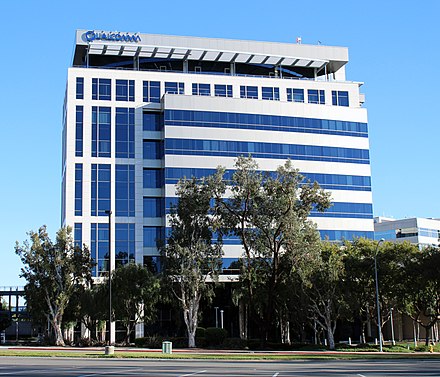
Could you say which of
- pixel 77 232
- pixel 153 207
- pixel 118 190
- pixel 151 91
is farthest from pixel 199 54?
pixel 77 232

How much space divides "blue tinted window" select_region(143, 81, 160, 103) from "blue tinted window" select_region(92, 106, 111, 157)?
5.33m

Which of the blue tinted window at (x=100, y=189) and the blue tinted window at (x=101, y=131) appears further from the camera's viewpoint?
the blue tinted window at (x=101, y=131)

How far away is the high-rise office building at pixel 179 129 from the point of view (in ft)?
258

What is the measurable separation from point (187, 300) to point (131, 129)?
27147 mm

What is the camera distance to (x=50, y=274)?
217ft

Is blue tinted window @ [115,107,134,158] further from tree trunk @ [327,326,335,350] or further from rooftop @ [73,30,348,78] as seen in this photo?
tree trunk @ [327,326,335,350]

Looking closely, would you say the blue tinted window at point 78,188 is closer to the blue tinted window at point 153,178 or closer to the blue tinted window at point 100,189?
the blue tinted window at point 100,189

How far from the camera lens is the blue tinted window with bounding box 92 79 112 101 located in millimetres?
81688

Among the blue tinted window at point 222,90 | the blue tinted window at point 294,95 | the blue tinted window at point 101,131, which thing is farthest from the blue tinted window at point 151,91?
the blue tinted window at point 294,95

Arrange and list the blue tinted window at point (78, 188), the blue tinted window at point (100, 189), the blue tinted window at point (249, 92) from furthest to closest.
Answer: the blue tinted window at point (249, 92)
the blue tinted window at point (100, 189)
the blue tinted window at point (78, 188)

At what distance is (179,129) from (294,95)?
58.7 feet

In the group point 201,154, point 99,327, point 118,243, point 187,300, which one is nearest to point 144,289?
point 187,300

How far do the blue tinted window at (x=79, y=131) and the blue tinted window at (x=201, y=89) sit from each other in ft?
48.8

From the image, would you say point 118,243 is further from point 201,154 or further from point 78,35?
point 78,35
